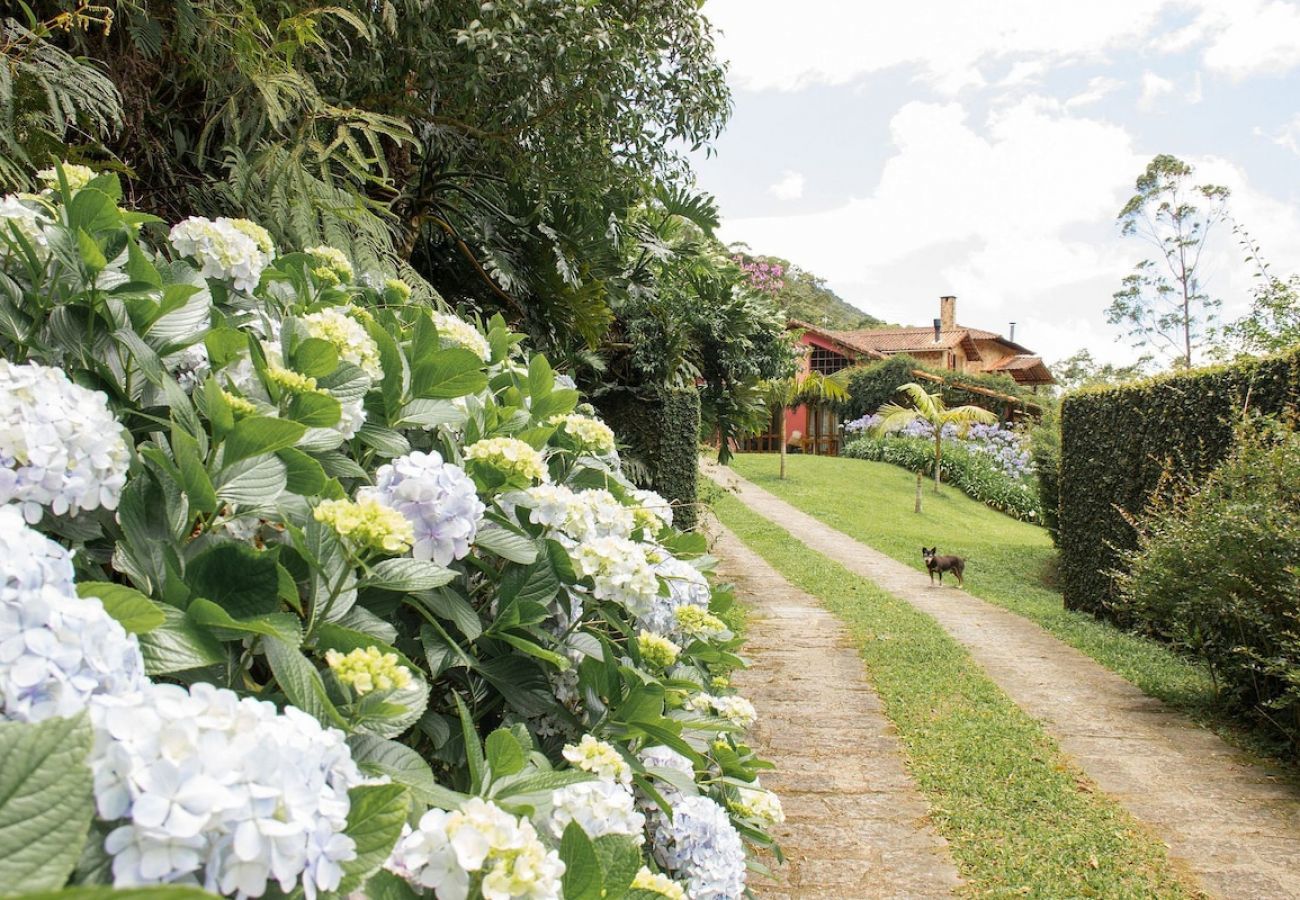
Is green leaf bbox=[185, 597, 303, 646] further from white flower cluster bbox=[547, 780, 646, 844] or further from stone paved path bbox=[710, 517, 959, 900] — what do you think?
stone paved path bbox=[710, 517, 959, 900]

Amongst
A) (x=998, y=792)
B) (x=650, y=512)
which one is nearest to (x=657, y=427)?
Result: (x=998, y=792)

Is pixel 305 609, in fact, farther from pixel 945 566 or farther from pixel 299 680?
pixel 945 566

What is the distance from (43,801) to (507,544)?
31.1 inches

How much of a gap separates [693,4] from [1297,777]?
5.72m

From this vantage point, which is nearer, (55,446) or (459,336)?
(55,446)

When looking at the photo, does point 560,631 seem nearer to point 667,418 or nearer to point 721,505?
point 667,418

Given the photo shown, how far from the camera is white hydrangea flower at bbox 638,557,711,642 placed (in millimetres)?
1774

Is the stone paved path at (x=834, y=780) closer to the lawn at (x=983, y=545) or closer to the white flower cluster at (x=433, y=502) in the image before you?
the lawn at (x=983, y=545)

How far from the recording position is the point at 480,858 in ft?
2.55

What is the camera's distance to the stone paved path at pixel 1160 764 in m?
3.86

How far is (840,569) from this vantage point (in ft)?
36.7

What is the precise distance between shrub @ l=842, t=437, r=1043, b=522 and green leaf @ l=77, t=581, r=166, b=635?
19.6 m

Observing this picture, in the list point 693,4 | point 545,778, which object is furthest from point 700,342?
point 545,778

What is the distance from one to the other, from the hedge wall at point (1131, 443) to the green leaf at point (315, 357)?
6961mm
